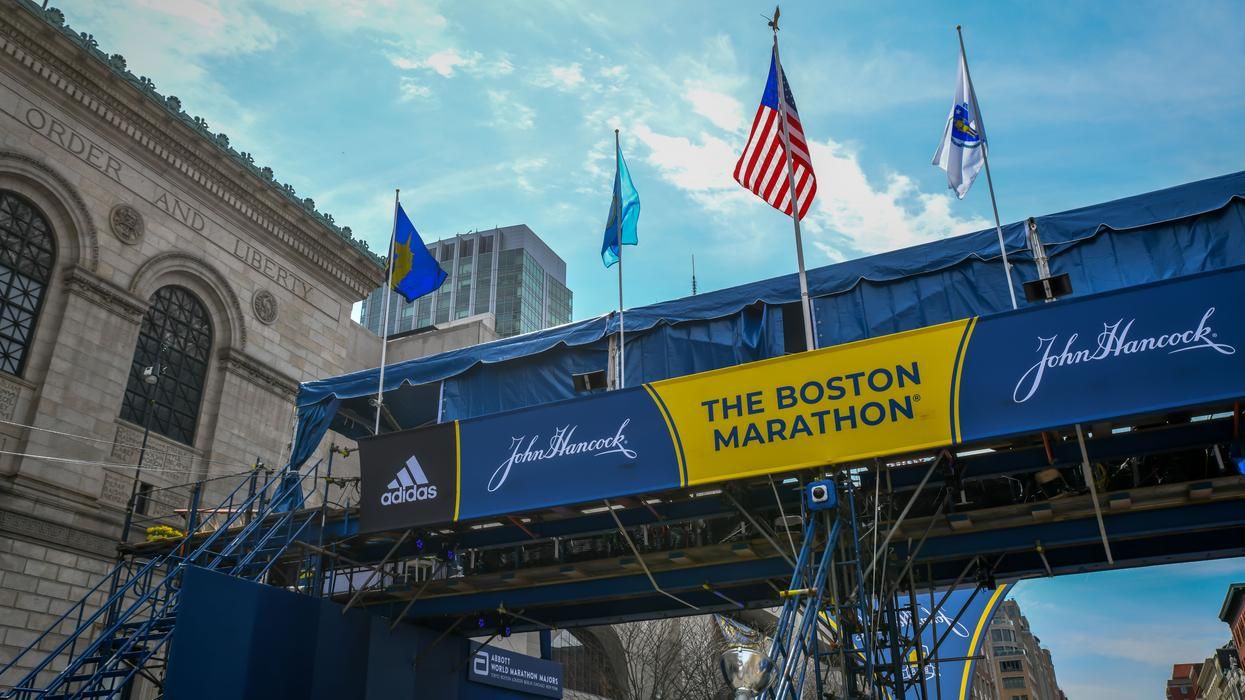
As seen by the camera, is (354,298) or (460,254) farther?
(460,254)

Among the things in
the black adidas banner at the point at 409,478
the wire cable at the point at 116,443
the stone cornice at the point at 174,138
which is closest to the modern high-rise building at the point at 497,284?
the stone cornice at the point at 174,138

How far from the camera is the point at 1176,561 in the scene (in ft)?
49.1

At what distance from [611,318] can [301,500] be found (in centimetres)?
732

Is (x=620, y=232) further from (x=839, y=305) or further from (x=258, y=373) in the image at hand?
(x=258, y=373)

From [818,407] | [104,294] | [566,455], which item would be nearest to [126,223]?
[104,294]

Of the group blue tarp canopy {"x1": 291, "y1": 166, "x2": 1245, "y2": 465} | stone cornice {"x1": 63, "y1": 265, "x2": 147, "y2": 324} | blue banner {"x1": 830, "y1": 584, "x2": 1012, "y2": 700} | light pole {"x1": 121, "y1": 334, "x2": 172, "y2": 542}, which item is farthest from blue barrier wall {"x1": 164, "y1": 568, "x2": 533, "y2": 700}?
stone cornice {"x1": 63, "y1": 265, "x2": 147, "y2": 324}

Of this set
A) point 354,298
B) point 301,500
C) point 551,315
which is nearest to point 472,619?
point 301,500

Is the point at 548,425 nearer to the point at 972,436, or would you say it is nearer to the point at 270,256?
the point at 972,436

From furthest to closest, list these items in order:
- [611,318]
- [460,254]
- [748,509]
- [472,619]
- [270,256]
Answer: [460,254] → [270,256] → [472,619] → [611,318] → [748,509]

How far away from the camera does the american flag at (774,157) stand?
15.8 meters

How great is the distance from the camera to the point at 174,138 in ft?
84.7

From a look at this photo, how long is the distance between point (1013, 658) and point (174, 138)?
14931cm

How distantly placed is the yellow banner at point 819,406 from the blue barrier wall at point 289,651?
7.73 meters

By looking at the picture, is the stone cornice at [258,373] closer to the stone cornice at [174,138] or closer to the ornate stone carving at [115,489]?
the stone cornice at [174,138]
